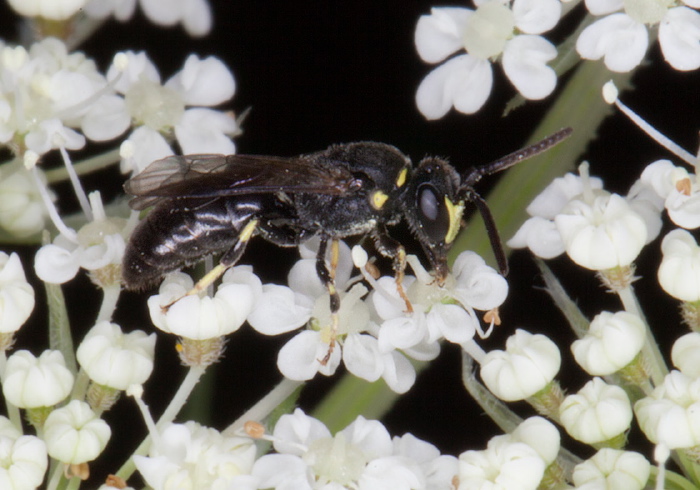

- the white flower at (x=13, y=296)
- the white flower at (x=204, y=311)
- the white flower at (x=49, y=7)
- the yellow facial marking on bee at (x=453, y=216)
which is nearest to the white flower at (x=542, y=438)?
the yellow facial marking on bee at (x=453, y=216)

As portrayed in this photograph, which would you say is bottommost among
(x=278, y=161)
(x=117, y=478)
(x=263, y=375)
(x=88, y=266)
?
(x=263, y=375)

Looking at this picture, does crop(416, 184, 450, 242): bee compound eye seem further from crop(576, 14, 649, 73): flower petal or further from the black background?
crop(576, 14, 649, 73): flower petal

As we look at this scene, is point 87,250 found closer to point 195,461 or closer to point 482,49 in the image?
point 195,461

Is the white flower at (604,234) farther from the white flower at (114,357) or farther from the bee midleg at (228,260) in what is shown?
the white flower at (114,357)

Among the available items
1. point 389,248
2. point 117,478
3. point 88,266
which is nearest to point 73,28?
point 88,266

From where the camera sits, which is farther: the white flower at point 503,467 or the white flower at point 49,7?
the white flower at point 49,7

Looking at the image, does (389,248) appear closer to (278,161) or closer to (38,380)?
(278,161)
